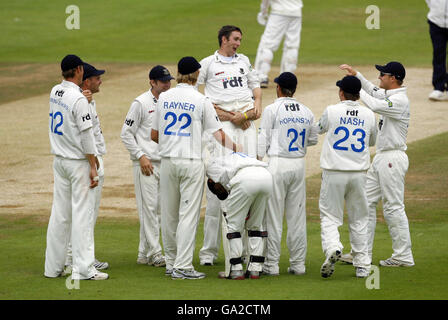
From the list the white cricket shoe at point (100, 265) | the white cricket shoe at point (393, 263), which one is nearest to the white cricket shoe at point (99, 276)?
the white cricket shoe at point (100, 265)

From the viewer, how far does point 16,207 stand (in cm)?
1502

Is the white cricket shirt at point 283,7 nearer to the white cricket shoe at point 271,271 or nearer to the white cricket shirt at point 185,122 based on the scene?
the white cricket shirt at point 185,122

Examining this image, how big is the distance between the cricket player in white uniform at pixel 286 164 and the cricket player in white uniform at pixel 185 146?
0.57 m

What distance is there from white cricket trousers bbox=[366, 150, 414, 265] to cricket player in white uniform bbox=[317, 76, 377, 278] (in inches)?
25.8

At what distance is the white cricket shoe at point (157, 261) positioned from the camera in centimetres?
1164

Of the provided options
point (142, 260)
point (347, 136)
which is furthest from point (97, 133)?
point (347, 136)

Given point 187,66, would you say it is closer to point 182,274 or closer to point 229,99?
point 229,99

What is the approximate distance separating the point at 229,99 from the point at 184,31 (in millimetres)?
19330

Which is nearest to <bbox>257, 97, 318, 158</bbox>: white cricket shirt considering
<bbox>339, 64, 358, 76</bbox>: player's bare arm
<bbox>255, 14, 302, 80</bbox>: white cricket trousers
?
<bbox>339, 64, 358, 76</bbox>: player's bare arm

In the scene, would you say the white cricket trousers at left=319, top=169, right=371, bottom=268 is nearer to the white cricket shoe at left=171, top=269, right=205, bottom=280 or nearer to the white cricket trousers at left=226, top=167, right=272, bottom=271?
the white cricket trousers at left=226, top=167, right=272, bottom=271

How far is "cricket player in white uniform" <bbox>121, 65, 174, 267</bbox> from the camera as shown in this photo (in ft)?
38.3

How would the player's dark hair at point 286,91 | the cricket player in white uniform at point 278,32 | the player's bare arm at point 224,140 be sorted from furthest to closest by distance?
the cricket player in white uniform at point 278,32 → the player's dark hair at point 286,91 → the player's bare arm at point 224,140

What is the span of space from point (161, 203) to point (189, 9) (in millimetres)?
23691
